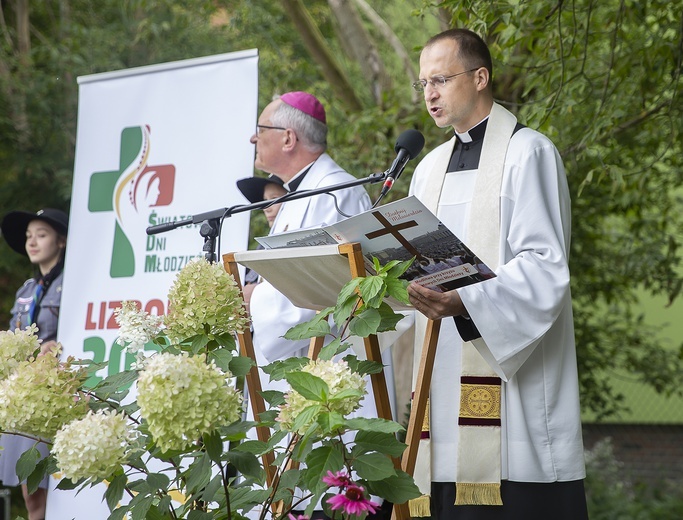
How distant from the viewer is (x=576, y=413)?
2.68m

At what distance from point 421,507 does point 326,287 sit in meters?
0.75

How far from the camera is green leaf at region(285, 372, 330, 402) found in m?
1.75

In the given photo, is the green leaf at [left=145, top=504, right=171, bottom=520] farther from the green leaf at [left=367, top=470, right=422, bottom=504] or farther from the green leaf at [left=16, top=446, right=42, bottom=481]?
the green leaf at [left=367, top=470, right=422, bottom=504]

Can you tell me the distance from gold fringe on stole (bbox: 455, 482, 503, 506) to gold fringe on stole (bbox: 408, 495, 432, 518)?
0.09m

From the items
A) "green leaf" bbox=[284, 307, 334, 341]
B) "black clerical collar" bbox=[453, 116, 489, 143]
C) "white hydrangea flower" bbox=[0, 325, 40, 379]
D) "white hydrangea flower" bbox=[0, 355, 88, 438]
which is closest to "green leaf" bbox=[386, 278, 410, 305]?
"green leaf" bbox=[284, 307, 334, 341]

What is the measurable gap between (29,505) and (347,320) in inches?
138

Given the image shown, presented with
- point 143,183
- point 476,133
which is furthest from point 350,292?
point 143,183

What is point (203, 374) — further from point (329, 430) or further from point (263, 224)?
point (263, 224)

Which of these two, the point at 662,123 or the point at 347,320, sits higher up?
the point at 662,123

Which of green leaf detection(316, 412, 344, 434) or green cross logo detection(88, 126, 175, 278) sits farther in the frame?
green cross logo detection(88, 126, 175, 278)

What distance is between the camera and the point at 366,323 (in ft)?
6.55

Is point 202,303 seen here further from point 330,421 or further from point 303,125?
point 303,125

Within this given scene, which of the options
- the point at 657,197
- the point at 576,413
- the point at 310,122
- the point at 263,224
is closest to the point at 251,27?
the point at 263,224

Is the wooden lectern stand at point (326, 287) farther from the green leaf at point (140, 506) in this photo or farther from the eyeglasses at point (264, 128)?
the eyeglasses at point (264, 128)
